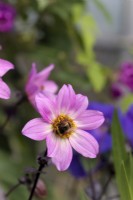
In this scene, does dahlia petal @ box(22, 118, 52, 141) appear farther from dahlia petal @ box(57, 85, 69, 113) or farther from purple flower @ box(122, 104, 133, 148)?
purple flower @ box(122, 104, 133, 148)

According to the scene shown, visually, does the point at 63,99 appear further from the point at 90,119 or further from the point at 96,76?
the point at 96,76

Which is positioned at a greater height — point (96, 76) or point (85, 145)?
point (96, 76)

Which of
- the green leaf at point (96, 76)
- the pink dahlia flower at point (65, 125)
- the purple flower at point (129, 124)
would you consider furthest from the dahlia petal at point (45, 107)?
the green leaf at point (96, 76)

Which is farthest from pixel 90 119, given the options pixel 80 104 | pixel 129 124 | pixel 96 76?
pixel 96 76

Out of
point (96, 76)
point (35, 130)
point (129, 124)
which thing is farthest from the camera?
point (96, 76)

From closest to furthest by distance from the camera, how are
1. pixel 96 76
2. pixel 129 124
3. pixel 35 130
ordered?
pixel 35 130
pixel 129 124
pixel 96 76

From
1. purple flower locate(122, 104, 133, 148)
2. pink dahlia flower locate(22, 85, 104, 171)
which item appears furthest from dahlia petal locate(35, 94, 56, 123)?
purple flower locate(122, 104, 133, 148)

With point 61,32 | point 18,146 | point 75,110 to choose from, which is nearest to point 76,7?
point 61,32
